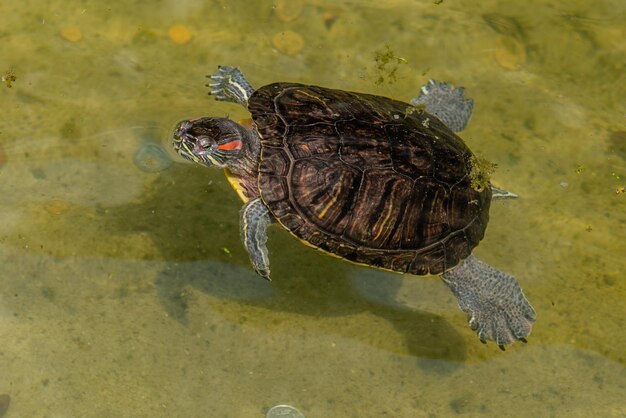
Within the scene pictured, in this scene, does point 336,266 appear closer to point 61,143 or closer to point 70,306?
point 70,306

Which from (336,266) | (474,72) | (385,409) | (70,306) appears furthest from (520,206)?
(70,306)

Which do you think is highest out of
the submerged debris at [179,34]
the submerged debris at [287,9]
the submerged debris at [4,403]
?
the submerged debris at [287,9]

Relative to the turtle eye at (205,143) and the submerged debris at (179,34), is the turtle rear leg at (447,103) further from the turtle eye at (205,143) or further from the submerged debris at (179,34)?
the submerged debris at (179,34)

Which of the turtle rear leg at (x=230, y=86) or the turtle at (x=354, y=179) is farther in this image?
the turtle rear leg at (x=230, y=86)

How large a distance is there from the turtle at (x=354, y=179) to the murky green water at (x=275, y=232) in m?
0.77

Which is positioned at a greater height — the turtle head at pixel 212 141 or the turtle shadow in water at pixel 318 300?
the turtle head at pixel 212 141

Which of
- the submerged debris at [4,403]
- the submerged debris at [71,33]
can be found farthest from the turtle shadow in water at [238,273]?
the submerged debris at [71,33]

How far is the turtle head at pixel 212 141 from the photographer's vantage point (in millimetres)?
4555

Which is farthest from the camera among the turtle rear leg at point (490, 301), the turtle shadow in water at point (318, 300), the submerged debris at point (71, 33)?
the submerged debris at point (71, 33)

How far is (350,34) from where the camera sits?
20.4 ft

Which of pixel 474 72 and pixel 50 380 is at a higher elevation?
pixel 474 72

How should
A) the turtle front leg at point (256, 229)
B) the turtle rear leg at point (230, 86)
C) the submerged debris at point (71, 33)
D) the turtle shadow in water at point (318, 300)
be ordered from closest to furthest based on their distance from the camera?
the turtle front leg at point (256, 229) < the turtle shadow in water at point (318, 300) < the turtle rear leg at point (230, 86) < the submerged debris at point (71, 33)

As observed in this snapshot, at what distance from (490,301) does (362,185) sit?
5.20ft

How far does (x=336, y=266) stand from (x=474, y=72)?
8.67ft
